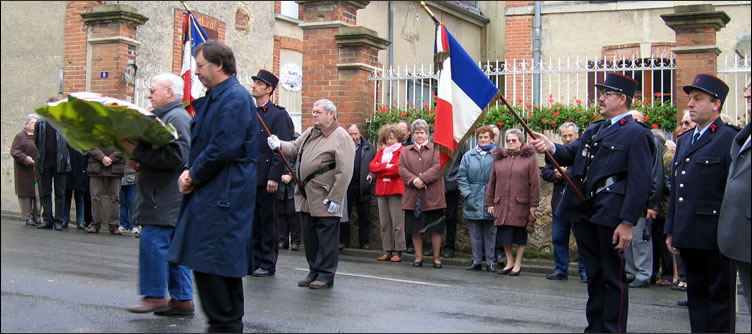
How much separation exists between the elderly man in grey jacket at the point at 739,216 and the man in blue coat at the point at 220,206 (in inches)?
121

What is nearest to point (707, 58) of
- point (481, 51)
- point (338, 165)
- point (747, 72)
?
point (747, 72)

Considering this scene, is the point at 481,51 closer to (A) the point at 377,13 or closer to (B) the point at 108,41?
(A) the point at 377,13

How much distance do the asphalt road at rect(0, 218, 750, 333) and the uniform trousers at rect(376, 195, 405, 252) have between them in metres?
0.79

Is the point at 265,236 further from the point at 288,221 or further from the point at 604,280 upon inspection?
the point at 604,280

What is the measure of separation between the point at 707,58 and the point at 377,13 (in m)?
12.9

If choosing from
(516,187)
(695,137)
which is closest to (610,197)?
(695,137)

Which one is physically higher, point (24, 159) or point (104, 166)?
point (24, 159)

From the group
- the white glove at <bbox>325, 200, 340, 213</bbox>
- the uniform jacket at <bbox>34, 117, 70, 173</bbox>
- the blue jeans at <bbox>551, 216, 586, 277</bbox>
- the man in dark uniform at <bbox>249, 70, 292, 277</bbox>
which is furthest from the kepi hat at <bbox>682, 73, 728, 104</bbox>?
the uniform jacket at <bbox>34, 117, 70, 173</bbox>

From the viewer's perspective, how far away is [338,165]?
8773mm

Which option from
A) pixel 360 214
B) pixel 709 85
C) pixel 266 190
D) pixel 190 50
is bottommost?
pixel 360 214

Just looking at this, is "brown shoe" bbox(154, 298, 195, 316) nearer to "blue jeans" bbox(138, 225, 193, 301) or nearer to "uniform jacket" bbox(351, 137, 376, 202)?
"blue jeans" bbox(138, 225, 193, 301)

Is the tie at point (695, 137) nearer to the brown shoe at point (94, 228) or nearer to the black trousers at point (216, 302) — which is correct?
the black trousers at point (216, 302)

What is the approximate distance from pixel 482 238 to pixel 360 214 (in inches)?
90.1

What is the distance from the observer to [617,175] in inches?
254
